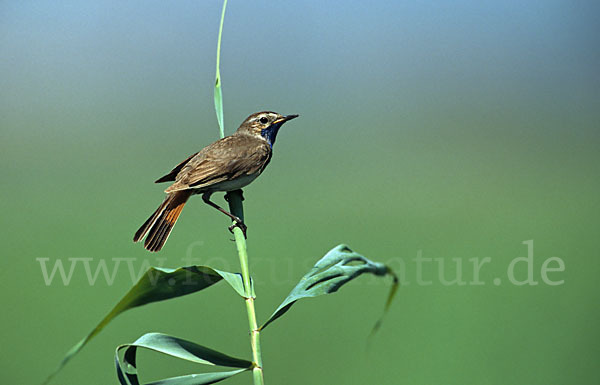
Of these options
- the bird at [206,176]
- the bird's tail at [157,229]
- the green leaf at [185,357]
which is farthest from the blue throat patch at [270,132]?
the green leaf at [185,357]

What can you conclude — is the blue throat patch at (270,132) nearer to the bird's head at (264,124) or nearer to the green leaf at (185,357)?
the bird's head at (264,124)

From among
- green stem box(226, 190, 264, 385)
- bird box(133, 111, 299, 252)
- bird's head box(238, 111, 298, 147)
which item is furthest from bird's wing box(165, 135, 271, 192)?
green stem box(226, 190, 264, 385)

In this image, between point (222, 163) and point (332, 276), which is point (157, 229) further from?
point (332, 276)

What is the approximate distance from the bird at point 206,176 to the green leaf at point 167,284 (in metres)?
0.61

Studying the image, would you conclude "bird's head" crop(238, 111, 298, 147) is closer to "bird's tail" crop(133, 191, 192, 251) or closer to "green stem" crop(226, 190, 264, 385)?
"bird's tail" crop(133, 191, 192, 251)

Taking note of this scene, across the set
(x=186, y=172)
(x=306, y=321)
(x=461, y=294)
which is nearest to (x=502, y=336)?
(x=461, y=294)

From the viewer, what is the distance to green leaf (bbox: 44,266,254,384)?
0.95 meters

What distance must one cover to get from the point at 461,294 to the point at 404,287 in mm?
620

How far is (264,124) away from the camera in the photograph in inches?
103

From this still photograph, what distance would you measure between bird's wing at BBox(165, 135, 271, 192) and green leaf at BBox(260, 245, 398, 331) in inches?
30.4

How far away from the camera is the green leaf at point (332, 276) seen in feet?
3.43

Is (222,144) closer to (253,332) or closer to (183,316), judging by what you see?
(253,332)

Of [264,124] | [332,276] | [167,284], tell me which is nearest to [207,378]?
[167,284]

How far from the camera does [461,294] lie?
6.27 metres
